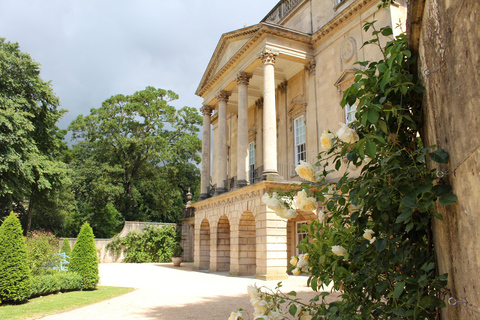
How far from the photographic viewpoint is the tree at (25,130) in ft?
78.2

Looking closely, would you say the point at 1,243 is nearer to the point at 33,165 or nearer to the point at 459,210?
the point at 459,210

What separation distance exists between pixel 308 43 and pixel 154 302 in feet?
50.9

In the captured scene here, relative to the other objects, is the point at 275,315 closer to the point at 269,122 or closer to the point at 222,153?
the point at 269,122

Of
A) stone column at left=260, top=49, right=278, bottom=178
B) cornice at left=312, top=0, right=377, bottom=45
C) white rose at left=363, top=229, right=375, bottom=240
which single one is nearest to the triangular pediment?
stone column at left=260, top=49, right=278, bottom=178

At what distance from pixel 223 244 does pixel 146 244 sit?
14.0 m

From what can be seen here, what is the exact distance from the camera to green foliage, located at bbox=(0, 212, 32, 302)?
11.5 metres

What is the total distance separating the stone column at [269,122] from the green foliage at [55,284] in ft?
30.8

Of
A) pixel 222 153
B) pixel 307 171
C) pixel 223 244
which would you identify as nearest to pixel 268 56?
pixel 222 153

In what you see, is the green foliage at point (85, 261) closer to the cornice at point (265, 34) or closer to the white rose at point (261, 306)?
the cornice at point (265, 34)

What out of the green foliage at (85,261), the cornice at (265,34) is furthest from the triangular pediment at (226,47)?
the green foliage at (85,261)

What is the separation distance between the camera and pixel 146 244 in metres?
34.1

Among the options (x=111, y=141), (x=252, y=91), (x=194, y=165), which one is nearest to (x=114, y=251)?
(x=111, y=141)

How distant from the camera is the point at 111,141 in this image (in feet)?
128

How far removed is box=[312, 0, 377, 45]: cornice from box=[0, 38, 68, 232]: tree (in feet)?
63.6
